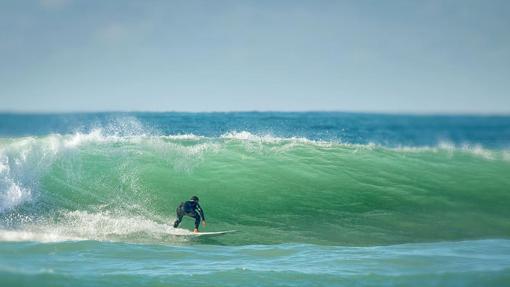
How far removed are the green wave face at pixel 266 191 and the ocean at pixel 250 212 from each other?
2.1 inches

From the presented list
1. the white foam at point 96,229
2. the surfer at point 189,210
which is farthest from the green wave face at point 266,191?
the surfer at point 189,210

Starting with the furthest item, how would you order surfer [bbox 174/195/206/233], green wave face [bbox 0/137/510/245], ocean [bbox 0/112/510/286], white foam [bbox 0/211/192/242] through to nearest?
green wave face [bbox 0/137/510/245] < surfer [bbox 174/195/206/233] < white foam [bbox 0/211/192/242] < ocean [bbox 0/112/510/286]

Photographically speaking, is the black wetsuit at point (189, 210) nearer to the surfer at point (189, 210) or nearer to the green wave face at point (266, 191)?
the surfer at point (189, 210)

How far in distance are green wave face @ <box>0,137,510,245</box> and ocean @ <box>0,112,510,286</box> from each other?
0.05m

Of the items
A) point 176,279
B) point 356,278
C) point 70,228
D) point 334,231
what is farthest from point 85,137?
point 356,278

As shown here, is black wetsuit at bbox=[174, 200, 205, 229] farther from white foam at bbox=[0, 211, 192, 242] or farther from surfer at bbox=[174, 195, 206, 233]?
white foam at bbox=[0, 211, 192, 242]

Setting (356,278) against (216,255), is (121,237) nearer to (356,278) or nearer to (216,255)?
(216,255)

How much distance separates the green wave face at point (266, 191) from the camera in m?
13.3

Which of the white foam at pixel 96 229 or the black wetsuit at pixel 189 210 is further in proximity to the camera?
the black wetsuit at pixel 189 210

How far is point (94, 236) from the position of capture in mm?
11633

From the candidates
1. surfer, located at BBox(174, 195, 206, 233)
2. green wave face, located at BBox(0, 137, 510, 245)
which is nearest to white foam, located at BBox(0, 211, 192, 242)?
green wave face, located at BBox(0, 137, 510, 245)

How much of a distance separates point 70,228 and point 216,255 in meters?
3.81

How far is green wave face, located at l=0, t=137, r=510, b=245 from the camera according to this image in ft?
43.7

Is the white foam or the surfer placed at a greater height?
the surfer
